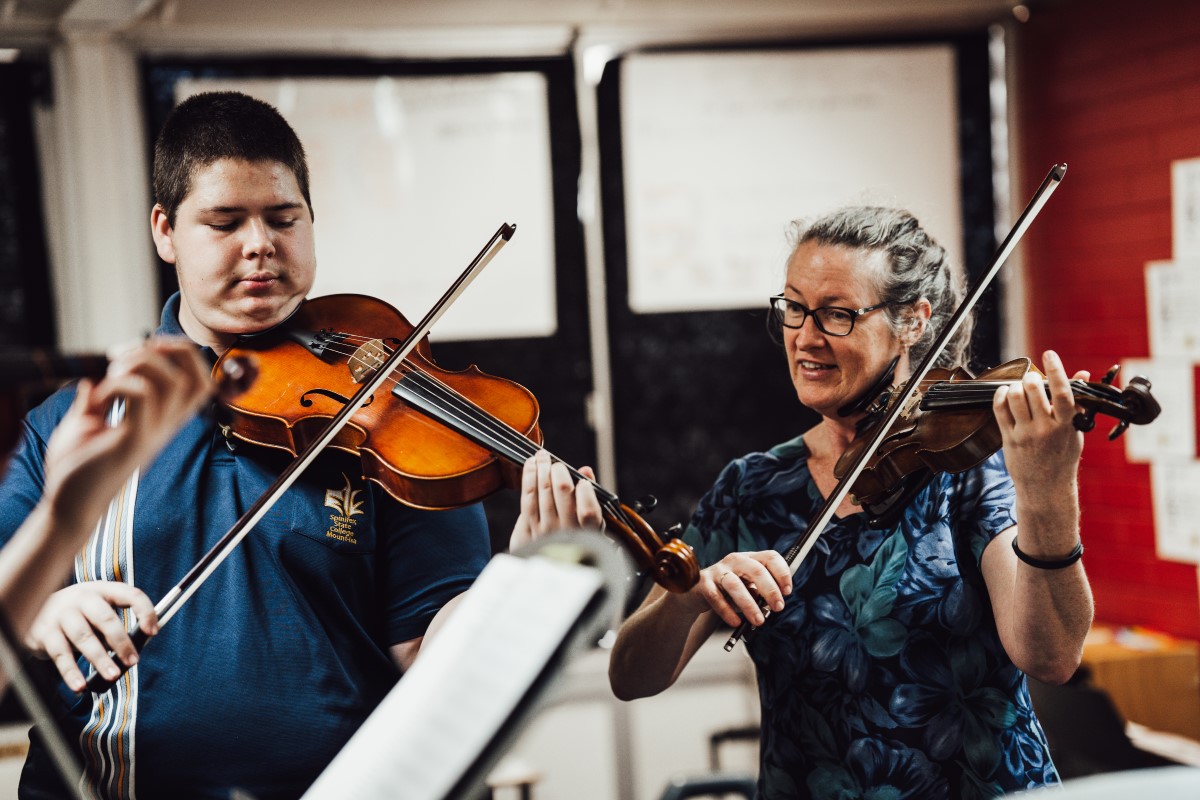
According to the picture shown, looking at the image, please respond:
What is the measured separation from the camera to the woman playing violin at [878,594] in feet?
4.65

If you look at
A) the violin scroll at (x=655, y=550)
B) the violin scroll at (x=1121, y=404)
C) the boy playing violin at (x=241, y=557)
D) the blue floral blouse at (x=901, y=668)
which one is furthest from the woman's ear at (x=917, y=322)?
the boy playing violin at (x=241, y=557)

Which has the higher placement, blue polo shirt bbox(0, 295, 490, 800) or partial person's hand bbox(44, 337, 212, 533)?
partial person's hand bbox(44, 337, 212, 533)

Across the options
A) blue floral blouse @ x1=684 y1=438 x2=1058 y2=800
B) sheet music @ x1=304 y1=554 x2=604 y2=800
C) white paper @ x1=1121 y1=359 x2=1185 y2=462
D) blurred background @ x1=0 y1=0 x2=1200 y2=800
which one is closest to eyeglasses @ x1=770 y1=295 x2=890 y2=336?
blue floral blouse @ x1=684 y1=438 x2=1058 y2=800

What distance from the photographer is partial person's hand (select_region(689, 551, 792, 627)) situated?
140 centimetres

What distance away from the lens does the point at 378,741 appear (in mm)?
828

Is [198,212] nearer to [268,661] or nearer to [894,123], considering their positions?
[268,661]

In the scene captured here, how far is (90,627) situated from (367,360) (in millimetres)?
514

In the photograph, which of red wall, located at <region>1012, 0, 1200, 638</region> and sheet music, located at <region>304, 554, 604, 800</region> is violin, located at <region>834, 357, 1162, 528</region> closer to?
sheet music, located at <region>304, 554, 604, 800</region>

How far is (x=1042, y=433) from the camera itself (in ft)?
4.27

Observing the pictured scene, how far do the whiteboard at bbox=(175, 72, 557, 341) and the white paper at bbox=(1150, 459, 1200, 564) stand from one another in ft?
6.17

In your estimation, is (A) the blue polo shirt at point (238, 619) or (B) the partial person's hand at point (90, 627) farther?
(A) the blue polo shirt at point (238, 619)

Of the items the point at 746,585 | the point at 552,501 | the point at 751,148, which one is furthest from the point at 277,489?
the point at 751,148

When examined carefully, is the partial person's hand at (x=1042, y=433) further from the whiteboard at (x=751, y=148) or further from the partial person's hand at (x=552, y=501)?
the whiteboard at (x=751, y=148)

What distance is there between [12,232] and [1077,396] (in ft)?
9.89
